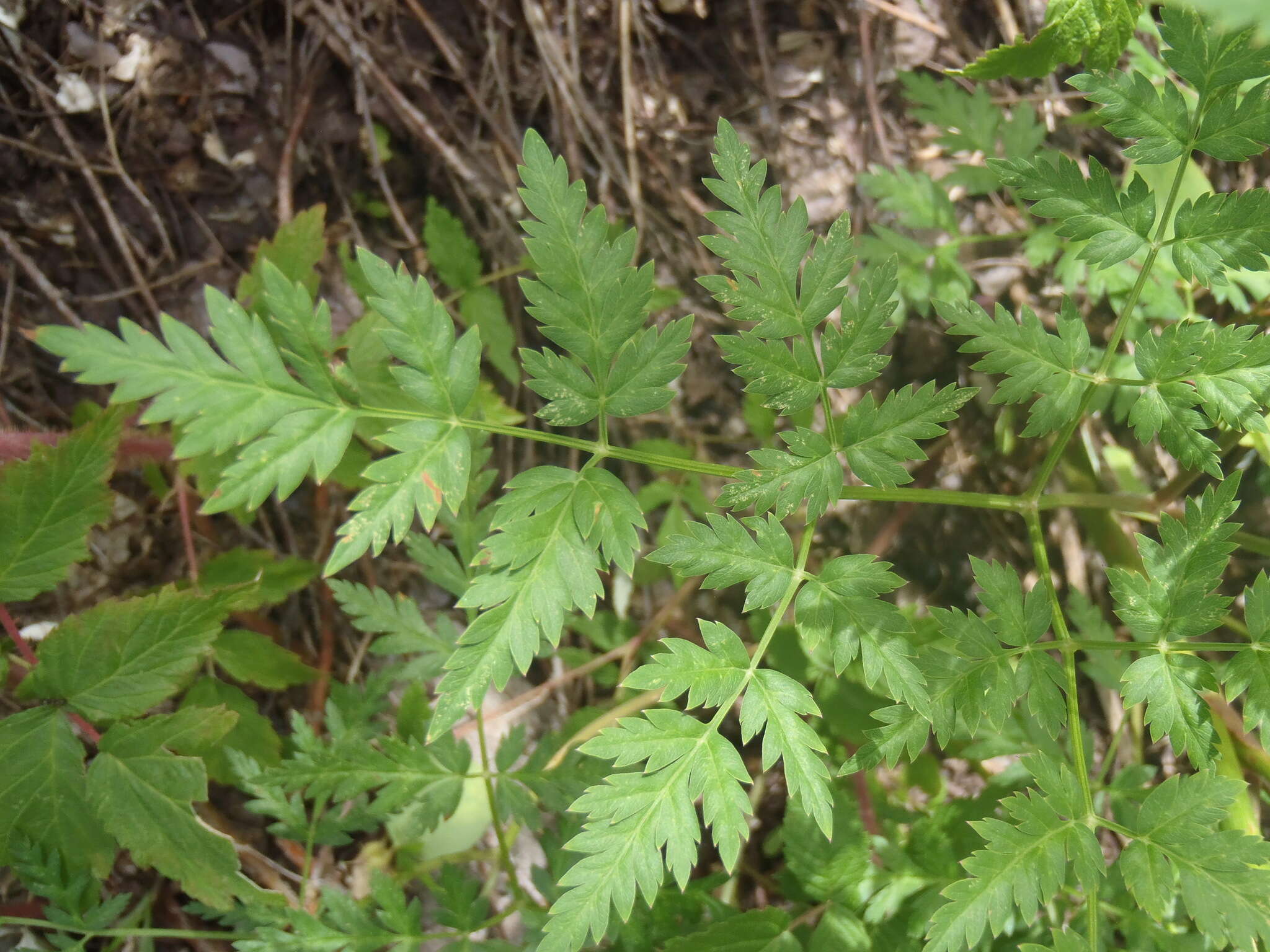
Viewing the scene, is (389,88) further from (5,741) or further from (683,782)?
(683,782)

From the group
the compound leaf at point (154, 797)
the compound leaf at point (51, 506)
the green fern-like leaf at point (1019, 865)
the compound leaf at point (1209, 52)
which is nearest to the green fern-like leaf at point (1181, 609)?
the green fern-like leaf at point (1019, 865)

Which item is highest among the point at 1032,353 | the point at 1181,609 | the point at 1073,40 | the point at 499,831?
the point at 1073,40

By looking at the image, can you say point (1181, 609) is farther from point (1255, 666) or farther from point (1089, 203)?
point (1089, 203)

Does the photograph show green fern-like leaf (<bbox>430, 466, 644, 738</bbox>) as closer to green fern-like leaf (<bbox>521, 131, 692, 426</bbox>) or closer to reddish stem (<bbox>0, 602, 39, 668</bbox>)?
green fern-like leaf (<bbox>521, 131, 692, 426</bbox>)

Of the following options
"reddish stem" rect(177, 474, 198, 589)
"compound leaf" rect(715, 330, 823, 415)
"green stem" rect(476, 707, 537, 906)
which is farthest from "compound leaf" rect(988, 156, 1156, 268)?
"reddish stem" rect(177, 474, 198, 589)

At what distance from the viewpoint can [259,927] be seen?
6.47 ft

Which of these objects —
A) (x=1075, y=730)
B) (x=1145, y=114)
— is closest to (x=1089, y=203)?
(x=1145, y=114)

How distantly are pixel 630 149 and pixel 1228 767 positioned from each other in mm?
2530

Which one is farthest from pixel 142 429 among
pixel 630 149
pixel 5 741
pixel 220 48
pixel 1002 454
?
pixel 1002 454

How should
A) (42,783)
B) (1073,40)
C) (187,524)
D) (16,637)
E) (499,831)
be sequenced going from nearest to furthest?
(1073,40) < (42,783) < (16,637) < (499,831) < (187,524)

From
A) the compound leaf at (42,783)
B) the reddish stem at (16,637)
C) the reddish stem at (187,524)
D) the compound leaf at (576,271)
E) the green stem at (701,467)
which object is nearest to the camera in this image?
the compound leaf at (576,271)

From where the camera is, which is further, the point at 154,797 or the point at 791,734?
the point at 154,797

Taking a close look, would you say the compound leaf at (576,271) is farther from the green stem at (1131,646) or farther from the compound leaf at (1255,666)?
the compound leaf at (1255,666)

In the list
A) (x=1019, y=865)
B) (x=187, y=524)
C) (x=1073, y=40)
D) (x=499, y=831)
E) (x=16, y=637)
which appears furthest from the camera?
(x=187, y=524)
